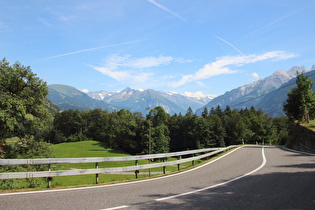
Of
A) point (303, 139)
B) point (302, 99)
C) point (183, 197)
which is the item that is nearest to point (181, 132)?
point (302, 99)

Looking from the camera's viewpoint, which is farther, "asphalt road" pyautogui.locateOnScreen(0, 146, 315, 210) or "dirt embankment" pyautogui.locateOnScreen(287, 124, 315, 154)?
"dirt embankment" pyautogui.locateOnScreen(287, 124, 315, 154)

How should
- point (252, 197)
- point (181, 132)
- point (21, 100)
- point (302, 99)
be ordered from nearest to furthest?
1. point (252, 197)
2. point (21, 100)
3. point (302, 99)
4. point (181, 132)

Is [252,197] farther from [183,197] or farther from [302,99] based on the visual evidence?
[302,99]

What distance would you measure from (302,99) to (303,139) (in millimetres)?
7077

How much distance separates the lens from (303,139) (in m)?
27.3

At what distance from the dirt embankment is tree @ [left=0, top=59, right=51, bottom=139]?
86.8 feet

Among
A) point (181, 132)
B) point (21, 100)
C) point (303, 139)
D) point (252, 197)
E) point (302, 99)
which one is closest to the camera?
point (252, 197)

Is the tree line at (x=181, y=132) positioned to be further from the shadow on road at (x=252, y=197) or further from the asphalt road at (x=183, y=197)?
the asphalt road at (x=183, y=197)

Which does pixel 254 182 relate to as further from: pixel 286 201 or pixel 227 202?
pixel 227 202

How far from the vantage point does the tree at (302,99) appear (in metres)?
31.7

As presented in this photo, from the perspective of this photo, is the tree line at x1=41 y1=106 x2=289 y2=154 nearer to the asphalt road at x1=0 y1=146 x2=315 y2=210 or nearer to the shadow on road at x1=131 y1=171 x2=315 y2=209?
the shadow on road at x1=131 y1=171 x2=315 y2=209

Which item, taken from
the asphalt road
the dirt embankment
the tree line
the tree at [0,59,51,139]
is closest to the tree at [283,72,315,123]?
the dirt embankment

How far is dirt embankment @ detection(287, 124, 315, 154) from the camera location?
2418cm

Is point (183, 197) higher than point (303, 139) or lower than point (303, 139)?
lower
